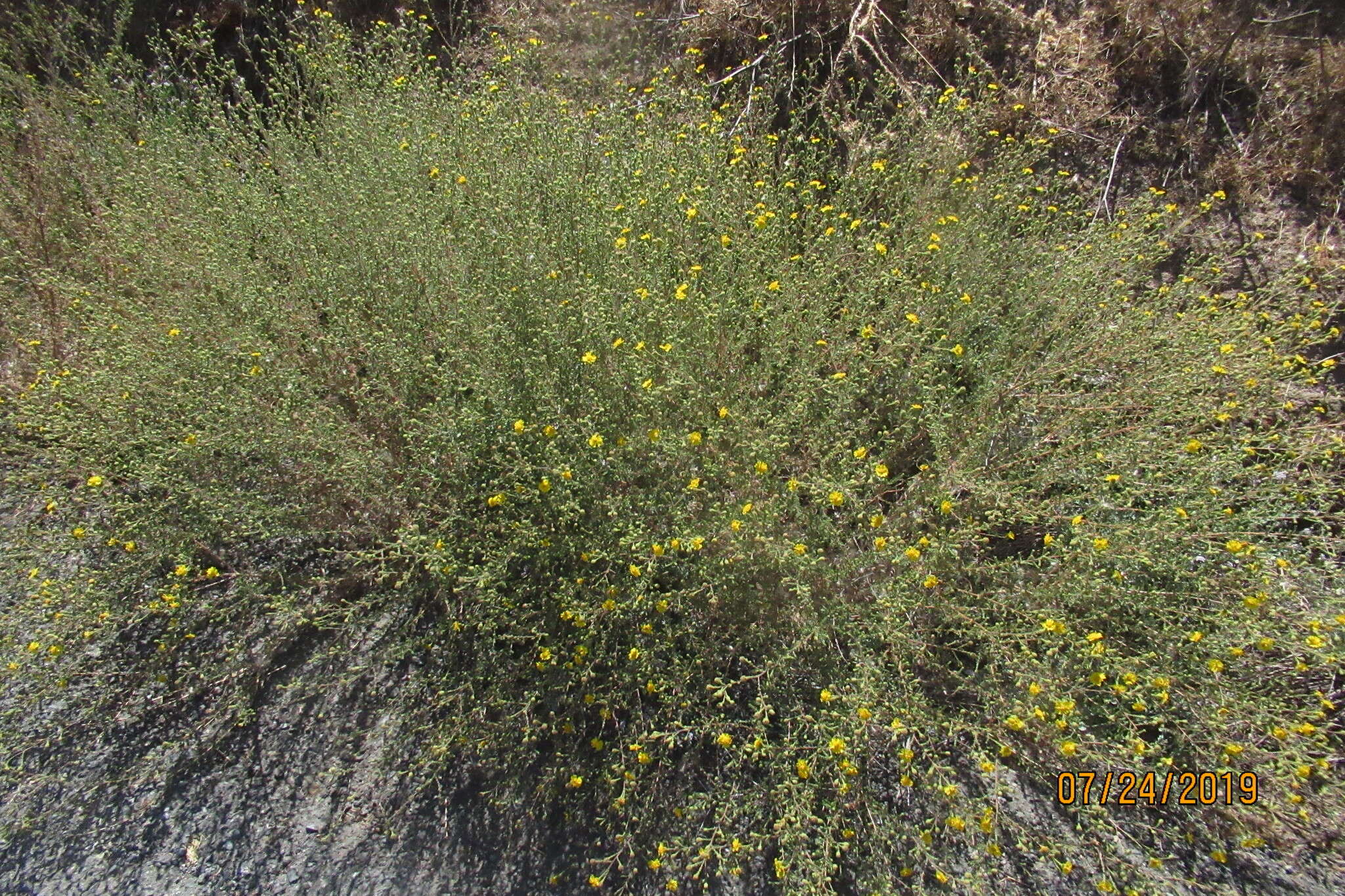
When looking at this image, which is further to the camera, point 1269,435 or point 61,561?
point 61,561

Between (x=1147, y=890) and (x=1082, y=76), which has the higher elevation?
(x=1082, y=76)

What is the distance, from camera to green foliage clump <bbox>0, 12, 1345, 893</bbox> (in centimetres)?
251

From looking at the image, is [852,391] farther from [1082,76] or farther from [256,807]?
[1082,76]

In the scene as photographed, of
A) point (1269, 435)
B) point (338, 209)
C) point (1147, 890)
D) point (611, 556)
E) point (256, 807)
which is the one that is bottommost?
point (1147, 890)

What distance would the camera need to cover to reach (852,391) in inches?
112

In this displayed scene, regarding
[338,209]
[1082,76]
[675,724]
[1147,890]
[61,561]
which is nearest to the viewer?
[1147,890]

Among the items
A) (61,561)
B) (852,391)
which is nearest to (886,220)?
(852,391)

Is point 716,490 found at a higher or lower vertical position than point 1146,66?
lower

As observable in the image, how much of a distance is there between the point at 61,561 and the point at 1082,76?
5177 mm

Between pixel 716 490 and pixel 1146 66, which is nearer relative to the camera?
pixel 716 490

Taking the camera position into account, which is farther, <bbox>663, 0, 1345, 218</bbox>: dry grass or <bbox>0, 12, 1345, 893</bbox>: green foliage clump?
<bbox>663, 0, 1345, 218</bbox>: dry grass

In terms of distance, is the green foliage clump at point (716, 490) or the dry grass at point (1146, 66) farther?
the dry grass at point (1146, 66)

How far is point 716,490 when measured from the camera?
9.05 feet

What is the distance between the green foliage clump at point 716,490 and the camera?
2.51 meters
